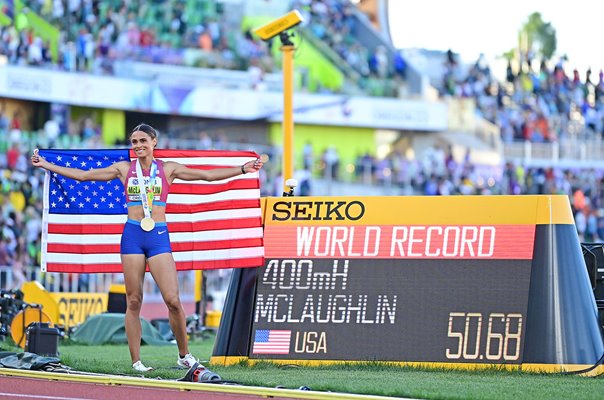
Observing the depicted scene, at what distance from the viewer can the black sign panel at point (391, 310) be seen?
40.4 ft

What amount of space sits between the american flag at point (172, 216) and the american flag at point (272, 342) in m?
0.67

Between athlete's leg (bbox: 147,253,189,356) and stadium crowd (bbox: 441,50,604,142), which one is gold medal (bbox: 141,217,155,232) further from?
stadium crowd (bbox: 441,50,604,142)

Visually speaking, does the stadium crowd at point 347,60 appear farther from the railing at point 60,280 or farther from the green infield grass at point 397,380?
the green infield grass at point 397,380

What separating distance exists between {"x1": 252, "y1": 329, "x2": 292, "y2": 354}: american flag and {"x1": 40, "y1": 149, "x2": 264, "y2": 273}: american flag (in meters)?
0.67

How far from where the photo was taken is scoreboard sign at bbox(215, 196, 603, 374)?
1233cm

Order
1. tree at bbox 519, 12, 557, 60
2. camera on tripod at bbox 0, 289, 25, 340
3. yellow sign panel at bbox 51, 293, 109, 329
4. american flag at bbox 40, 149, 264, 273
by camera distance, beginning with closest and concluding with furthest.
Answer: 1. american flag at bbox 40, 149, 264, 273
2. camera on tripod at bbox 0, 289, 25, 340
3. yellow sign panel at bbox 51, 293, 109, 329
4. tree at bbox 519, 12, 557, 60

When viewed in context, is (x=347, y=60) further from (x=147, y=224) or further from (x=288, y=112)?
(x=147, y=224)

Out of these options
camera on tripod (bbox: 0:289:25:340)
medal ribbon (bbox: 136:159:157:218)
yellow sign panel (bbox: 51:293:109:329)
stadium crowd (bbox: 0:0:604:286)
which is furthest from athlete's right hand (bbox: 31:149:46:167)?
stadium crowd (bbox: 0:0:604:286)

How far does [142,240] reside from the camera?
39.6 ft

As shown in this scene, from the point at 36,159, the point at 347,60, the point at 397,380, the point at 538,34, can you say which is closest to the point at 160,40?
the point at 347,60

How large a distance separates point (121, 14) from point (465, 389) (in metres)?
31.8

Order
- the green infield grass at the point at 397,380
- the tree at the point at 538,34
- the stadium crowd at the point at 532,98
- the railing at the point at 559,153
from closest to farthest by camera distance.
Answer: the green infield grass at the point at 397,380
the railing at the point at 559,153
the stadium crowd at the point at 532,98
the tree at the point at 538,34

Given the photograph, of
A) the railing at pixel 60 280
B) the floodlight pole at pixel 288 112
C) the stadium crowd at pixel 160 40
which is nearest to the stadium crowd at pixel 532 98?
the stadium crowd at pixel 160 40

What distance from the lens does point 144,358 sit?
15.3m
